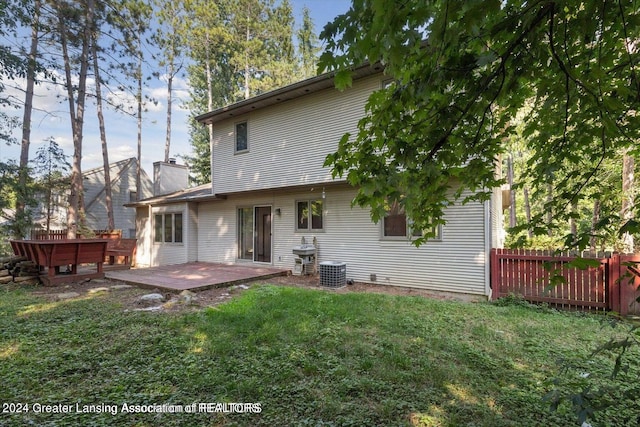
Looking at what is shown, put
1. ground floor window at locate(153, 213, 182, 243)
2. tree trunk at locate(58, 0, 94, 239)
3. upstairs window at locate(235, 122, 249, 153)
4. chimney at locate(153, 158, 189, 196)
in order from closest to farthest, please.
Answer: upstairs window at locate(235, 122, 249, 153), tree trunk at locate(58, 0, 94, 239), ground floor window at locate(153, 213, 182, 243), chimney at locate(153, 158, 189, 196)

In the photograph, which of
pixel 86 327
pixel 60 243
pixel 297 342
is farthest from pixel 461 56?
pixel 60 243

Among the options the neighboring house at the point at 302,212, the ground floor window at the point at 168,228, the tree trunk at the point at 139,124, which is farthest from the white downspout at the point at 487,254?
the tree trunk at the point at 139,124

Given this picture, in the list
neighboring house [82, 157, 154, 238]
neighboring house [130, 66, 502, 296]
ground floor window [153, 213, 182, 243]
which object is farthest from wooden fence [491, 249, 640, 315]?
neighboring house [82, 157, 154, 238]

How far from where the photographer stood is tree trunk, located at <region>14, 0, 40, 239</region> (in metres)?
10.1

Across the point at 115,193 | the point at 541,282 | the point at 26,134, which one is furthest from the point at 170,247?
the point at 541,282

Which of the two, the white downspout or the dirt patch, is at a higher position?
the white downspout

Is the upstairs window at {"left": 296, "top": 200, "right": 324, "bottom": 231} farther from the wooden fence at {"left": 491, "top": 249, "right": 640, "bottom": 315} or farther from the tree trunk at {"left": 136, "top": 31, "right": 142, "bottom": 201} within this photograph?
the tree trunk at {"left": 136, "top": 31, "right": 142, "bottom": 201}

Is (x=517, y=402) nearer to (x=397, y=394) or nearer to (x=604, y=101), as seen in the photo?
(x=397, y=394)

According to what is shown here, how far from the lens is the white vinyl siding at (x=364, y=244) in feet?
22.2

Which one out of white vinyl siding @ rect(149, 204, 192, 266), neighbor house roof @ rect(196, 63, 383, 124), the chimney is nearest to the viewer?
neighbor house roof @ rect(196, 63, 383, 124)

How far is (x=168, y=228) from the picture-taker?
12344 millimetres

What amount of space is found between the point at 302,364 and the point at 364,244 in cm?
531

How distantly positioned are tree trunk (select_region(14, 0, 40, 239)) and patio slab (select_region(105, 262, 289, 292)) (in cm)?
478

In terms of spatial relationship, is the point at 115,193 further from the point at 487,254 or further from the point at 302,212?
the point at 487,254
